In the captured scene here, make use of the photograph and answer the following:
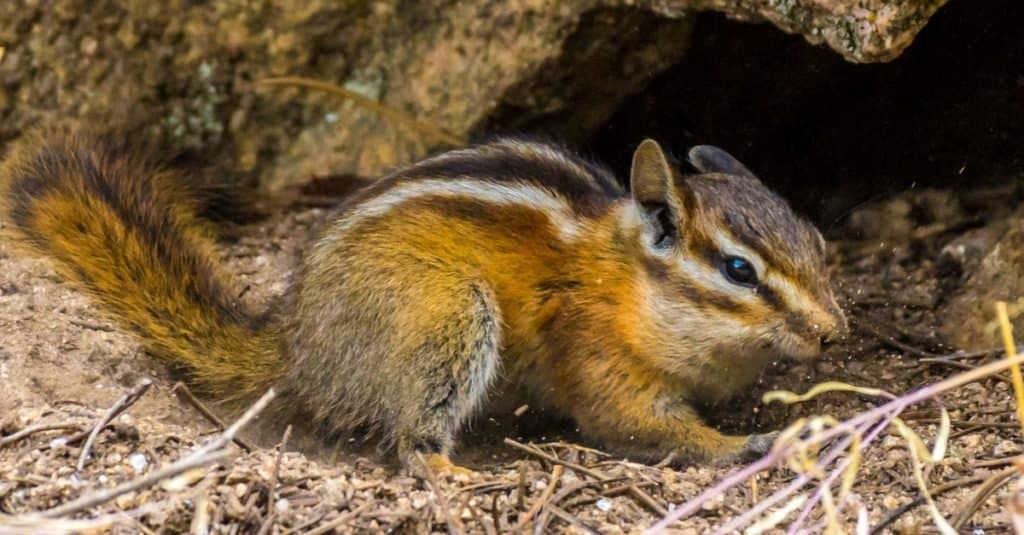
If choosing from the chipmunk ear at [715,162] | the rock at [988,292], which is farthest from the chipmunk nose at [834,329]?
the rock at [988,292]

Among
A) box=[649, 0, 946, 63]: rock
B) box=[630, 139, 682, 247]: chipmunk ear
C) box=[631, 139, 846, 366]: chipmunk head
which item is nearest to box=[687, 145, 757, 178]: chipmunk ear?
box=[631, 139, 846, 366]: chipmunk head

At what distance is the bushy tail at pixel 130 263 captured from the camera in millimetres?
4375

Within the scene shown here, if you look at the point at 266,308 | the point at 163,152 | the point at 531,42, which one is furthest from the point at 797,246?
the point at 163,152

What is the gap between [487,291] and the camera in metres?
4.20

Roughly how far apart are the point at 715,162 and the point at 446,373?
1.24 metres

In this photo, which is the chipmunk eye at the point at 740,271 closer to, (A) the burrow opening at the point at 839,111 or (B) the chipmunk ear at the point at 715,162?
(B) the chipmunk ear at the point at 715,162

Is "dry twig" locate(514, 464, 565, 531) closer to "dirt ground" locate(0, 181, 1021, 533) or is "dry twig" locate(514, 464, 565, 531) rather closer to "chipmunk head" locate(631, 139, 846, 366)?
"dirt ground" locate(0, 181, 1021, 533)

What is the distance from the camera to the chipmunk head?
3.79m

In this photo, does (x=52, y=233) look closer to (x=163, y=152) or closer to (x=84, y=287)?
(x=84, y=287)

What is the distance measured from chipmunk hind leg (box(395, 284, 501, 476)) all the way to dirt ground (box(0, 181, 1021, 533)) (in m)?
0.17

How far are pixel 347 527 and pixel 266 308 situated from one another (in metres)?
1.83

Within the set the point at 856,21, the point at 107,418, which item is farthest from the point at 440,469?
the point at 856,21

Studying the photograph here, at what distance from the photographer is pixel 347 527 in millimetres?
3150

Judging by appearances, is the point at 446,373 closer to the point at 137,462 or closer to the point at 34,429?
the point at 137,462
